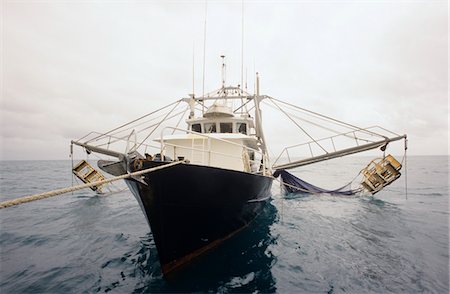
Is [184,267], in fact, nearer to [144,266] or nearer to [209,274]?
[209,274]

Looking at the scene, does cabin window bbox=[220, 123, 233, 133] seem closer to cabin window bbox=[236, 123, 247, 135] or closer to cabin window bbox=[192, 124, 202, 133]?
cabin window bbox=[236, 123, 247, 135]

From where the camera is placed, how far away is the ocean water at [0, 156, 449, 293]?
4762mm

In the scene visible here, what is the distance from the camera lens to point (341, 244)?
702cm

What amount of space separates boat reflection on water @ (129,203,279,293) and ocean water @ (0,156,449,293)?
0.08 feet

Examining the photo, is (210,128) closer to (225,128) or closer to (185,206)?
(225,128)

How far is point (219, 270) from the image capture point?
5234mm

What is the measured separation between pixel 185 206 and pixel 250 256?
2.75 m

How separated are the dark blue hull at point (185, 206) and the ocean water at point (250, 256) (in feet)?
1.83

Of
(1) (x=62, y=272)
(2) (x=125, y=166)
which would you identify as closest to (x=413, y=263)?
(2) (x=125, y=166)

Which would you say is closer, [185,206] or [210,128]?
[185,206]

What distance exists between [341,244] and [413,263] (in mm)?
1879

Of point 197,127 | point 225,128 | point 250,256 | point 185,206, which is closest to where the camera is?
point 185,206

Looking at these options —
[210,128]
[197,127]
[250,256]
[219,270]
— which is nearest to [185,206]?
[219,270]

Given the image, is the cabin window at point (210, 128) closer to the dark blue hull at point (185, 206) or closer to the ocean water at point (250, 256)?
the dark blue hull at point (185, 206)
